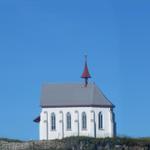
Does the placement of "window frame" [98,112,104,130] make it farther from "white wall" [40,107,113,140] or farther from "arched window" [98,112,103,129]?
"white wall" [40,107,113,140]

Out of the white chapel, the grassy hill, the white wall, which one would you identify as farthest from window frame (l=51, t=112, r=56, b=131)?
the grassy hill

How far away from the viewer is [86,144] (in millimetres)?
68500

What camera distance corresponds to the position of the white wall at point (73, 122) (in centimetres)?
8075

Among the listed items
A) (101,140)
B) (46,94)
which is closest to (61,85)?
(46,94)

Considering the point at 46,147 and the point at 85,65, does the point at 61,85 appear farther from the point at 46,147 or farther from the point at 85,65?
the point at 46,147

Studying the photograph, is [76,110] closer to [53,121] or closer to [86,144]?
[53,121]

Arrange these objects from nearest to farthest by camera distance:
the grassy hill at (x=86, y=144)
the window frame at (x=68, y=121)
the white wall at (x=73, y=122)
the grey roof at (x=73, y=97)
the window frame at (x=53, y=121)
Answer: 1. the grassy hill at (x=86, y=144)
2. the white wall at (x=73, y=122)
3. the grey roof at (x=73, y=97)
4. the window frame at (x=68, y=121)
5. the window frame at (x=53, y=121)

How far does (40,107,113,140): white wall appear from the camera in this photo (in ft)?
265

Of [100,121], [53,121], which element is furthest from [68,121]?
[100,121]

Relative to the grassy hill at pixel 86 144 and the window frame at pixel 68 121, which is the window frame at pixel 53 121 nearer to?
the window frame at pixel 68 121

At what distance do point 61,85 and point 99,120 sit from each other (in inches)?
164

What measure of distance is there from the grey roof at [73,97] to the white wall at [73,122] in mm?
444

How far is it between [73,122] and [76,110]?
123 centimetres

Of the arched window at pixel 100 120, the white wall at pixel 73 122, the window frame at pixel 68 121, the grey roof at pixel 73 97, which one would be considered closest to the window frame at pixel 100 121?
the arched window at pixel 100 120
